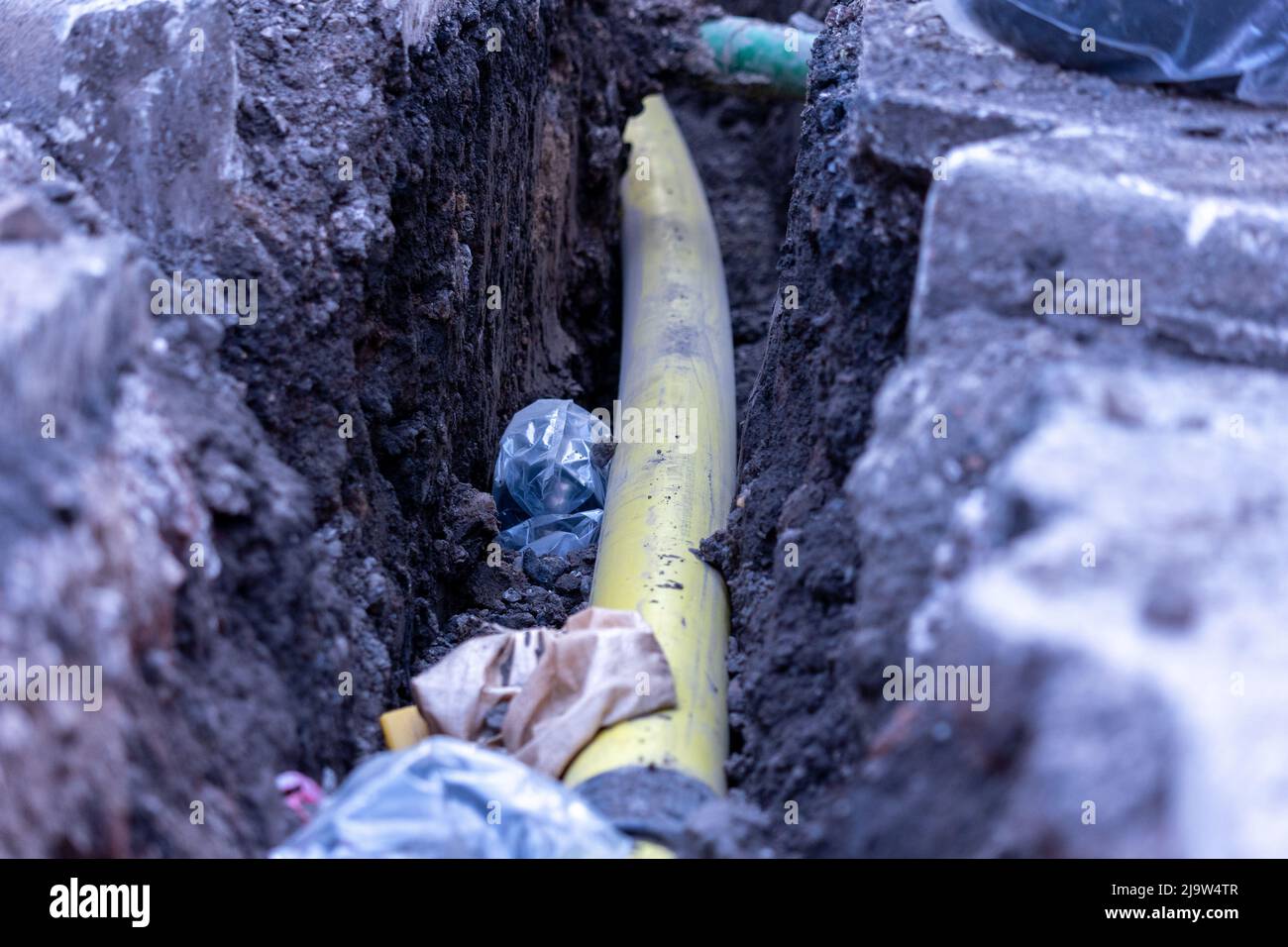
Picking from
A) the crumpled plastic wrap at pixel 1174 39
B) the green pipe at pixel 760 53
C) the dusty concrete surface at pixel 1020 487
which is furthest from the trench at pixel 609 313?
the crumpled plastic wrap at pixel 1174 39

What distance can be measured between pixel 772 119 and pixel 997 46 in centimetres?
417

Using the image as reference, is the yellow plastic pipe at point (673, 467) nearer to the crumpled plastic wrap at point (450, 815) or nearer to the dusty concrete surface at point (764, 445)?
the dusty concrete surface at point (764, 445)

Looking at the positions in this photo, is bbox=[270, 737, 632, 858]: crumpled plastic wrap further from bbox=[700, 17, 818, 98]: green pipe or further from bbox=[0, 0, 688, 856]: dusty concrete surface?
bbox=[700, 17, 818, 98]: green pipe

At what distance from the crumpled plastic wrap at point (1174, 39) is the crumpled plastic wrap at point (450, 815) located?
1909 mm

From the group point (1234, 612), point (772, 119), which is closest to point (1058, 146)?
point (1234, 612)

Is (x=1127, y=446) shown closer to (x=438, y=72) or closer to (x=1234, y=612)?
(x=1234, y=612)

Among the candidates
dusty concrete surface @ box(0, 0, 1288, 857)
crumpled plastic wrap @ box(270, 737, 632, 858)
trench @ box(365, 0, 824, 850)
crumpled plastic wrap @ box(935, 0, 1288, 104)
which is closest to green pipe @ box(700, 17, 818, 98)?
trench @ box(365, 0, 824, 850)

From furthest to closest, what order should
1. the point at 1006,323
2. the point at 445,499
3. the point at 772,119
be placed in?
1. the point at 772,119
2. the point at 445,499
3. the point at 1006,323

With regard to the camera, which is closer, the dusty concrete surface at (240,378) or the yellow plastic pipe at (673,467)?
the dusty concrete surface at (240,378)

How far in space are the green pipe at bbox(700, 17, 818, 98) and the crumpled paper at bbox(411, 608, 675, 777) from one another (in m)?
3.81

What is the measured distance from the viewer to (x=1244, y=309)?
202cm

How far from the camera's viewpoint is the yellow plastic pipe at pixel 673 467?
2449 millimetres

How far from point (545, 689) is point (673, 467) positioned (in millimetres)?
1208

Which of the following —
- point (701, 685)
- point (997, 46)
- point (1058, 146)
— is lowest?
point (701, 685)
